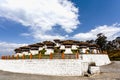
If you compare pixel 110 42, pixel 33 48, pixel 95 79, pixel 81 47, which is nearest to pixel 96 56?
pixel 81 47

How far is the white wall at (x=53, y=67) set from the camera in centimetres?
1816

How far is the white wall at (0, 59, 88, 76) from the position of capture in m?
18.2

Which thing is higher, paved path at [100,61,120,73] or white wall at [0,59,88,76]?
white wall at [0,59,88,76]

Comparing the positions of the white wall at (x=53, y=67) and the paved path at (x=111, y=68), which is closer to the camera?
the white wall at (x=53, y=67)

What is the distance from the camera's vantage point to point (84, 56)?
25.3m

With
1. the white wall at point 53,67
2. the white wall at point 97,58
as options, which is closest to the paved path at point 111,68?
the white wall at point 97,58

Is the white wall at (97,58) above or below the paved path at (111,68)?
above

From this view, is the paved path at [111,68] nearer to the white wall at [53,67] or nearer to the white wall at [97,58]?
the white wall at [97,58]

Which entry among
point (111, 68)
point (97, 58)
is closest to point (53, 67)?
point (111, 68)

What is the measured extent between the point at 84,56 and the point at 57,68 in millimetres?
7768

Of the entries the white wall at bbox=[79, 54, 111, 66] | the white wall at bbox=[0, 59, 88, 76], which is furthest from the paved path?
the white wall at bbox=[0, 59, 88, 76]

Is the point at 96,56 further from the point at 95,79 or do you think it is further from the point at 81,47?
the point at 95,79

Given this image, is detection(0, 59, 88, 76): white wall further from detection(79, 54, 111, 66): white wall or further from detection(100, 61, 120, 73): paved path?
detection(79, 54, 111, 66): white wall

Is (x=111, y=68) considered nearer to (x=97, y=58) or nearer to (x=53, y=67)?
(x=97, y=58)
